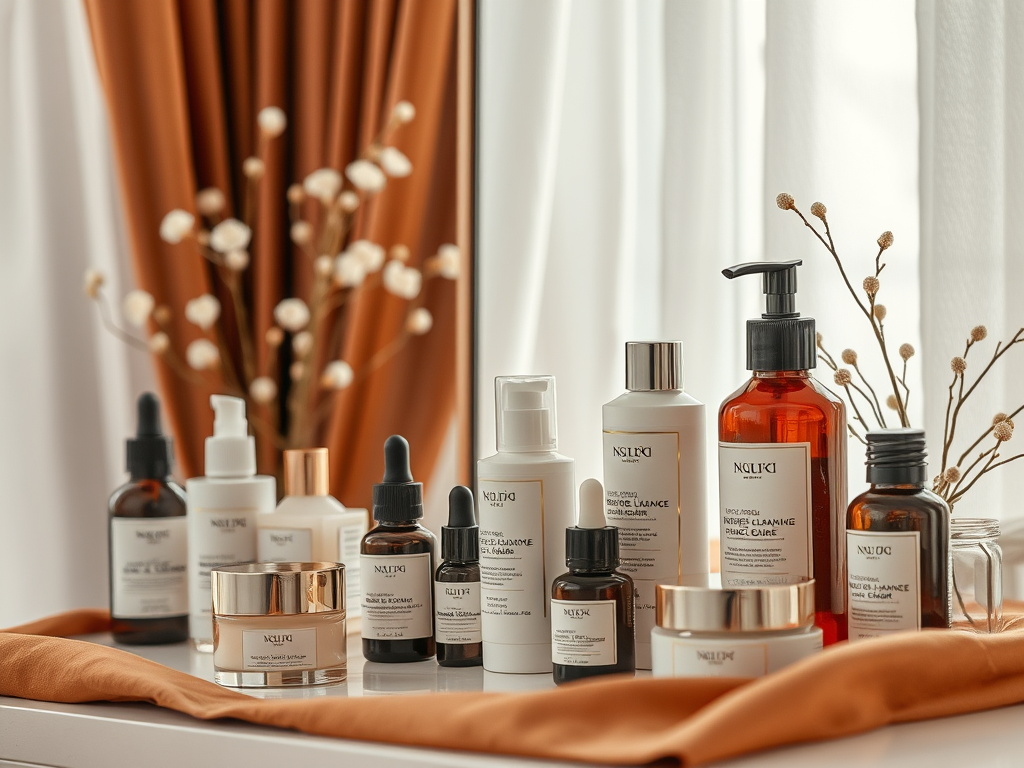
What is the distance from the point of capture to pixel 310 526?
0.89 m

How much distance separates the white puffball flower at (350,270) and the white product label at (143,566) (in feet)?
1.53

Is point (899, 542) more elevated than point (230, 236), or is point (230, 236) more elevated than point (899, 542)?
point (230, 236)

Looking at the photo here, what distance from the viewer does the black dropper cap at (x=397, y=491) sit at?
805mm

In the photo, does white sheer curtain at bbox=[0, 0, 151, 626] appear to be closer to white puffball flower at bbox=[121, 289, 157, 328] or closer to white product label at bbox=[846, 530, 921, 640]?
white puffball flower at bbox=[121, 289, 157, 328]

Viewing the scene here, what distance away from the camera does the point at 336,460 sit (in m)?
1.41

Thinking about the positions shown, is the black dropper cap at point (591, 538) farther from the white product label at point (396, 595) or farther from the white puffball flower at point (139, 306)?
the white puffball flower at point (139, 306)

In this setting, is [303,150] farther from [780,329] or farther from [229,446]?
[780,329]

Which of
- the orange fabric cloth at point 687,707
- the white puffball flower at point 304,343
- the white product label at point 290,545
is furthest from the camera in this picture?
the white puffball flower at point 304,343

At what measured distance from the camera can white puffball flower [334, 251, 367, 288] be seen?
1.33 metres

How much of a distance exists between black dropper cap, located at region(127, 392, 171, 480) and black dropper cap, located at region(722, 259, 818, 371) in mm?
A: 497

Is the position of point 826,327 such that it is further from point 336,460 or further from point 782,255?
point 336,460

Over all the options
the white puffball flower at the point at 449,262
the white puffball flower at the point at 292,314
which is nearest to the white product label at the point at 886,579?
the white puffball flower at the point at 449,262

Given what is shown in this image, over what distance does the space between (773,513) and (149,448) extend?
0.52 meters

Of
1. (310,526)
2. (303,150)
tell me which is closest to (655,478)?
(310,526)
